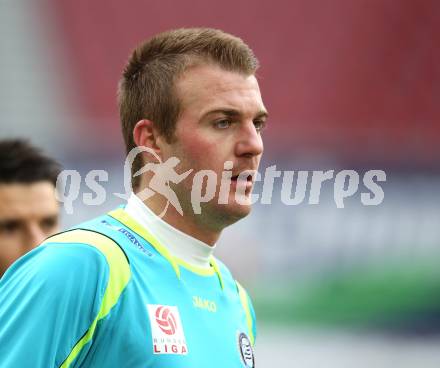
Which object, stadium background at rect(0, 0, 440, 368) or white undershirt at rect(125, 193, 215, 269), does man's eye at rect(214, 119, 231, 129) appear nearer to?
white undershirt at rect(125, 193, 215, 269)

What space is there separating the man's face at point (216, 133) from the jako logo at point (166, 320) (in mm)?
330

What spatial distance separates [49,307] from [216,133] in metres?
0.73

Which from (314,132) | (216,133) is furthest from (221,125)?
(314,132)

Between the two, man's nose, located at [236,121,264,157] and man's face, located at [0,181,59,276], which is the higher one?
man's face, located at [0,181,59,276]

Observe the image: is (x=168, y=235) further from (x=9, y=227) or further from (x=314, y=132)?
(x=314, y=132)

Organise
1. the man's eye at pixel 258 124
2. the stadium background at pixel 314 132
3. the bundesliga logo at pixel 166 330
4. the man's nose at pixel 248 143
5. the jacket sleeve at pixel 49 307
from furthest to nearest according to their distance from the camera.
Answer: the stadium background at pixel 314 132
the man's eye at pixel 258 124
the man's nose at pixel 248 143
the bundesliga logo at pixel 166 330
the jacket sleeve at pixel 49 307

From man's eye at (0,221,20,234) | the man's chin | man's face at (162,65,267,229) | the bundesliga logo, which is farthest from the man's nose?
man's eye at (0,221,20,234)

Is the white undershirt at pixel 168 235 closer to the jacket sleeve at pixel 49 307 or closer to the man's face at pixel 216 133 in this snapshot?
the man's face at pixel 216 133

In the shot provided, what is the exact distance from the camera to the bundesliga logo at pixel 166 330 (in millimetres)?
2305

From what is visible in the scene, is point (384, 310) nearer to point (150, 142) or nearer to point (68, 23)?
point (68, 23)

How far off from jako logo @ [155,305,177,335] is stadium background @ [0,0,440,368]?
390cm

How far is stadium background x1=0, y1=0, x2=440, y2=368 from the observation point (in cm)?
646

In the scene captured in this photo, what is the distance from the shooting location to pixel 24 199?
14.0 ft

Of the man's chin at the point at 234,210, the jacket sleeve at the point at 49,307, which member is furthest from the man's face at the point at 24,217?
the jacket sleeve at the point at 49,307
